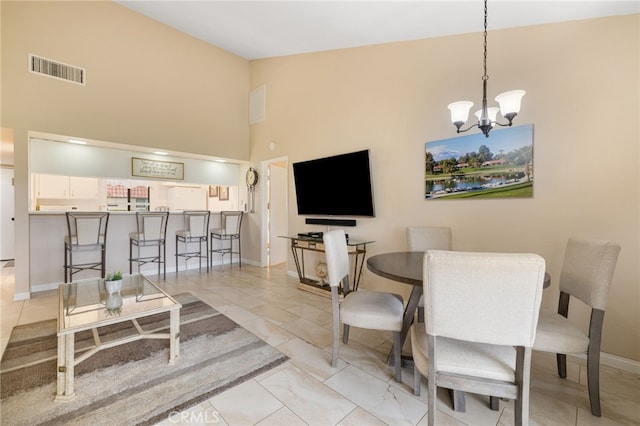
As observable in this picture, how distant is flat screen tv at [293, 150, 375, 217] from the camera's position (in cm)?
357

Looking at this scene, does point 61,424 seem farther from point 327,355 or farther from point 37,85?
point 37,85

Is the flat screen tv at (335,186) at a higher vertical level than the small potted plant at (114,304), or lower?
higher

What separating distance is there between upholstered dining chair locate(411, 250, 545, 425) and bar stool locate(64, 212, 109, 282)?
4405mm

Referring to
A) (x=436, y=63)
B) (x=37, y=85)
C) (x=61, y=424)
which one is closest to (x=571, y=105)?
(x=436, y=63)

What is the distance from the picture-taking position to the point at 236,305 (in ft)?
10.8

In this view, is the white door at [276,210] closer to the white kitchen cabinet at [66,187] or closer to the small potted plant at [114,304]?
the small potted plant at [114,304]

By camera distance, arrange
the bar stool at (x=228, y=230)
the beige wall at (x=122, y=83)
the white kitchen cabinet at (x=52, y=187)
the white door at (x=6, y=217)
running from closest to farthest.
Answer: the beige wall at (x=122, y=83)
the white kitchen cabinet at (x=52, y=187)
the bar stool at (x=228, y=230)
the white door at (x=6, y=217)

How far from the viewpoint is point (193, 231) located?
4.70 metres

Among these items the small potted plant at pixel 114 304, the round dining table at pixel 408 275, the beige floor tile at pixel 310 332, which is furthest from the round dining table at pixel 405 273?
the small potted plant at pixel 114 304

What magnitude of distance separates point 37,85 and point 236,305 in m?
3.86

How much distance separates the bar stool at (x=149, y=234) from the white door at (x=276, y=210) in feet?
6.14

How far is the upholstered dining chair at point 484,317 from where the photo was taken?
114cm

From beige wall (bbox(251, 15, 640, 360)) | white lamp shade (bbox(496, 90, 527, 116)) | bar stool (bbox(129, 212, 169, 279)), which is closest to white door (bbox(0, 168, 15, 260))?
bar stool (bbox(129, 212, 169, 279))

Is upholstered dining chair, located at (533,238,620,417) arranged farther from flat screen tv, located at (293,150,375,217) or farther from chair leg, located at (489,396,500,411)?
flat screen tv, located at (293,150,375,217)
